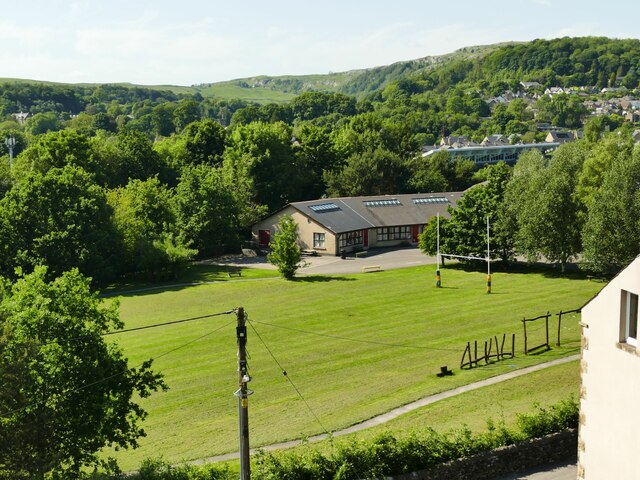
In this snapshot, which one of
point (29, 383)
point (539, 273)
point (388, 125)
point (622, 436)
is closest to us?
point (622, 436)

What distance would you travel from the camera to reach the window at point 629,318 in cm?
1883

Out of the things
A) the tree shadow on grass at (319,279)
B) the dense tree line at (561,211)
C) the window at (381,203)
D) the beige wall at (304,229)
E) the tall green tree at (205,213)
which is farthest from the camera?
the window at (381,203)

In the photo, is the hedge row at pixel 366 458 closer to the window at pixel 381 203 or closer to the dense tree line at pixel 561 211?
the dense tree line at pixel 561 211

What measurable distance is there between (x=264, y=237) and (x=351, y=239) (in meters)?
10.1

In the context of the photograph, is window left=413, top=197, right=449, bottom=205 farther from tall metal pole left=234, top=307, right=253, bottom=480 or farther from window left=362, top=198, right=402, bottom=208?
tall metal pole left=234, top=307, right=253, bottom=480

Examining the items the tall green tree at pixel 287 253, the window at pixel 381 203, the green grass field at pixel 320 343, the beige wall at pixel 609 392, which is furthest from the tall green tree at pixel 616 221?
the beige wall at pixel 609 392

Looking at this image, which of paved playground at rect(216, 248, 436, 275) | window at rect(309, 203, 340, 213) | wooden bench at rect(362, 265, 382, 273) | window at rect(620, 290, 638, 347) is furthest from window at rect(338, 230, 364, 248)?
window at rect(620, 290, 638, 347)

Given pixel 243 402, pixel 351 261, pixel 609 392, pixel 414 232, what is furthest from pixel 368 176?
pixel 243 402

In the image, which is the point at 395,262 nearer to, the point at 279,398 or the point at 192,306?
the point at 192,306

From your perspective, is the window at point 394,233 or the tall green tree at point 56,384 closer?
the tall green tree at point 56,384

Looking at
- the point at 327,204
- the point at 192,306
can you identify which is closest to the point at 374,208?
the point at 327,204

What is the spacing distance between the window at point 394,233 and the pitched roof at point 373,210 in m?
0.79

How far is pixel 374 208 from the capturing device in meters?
81.6

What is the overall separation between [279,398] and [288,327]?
13.1 metres
